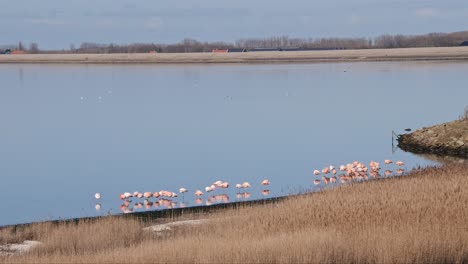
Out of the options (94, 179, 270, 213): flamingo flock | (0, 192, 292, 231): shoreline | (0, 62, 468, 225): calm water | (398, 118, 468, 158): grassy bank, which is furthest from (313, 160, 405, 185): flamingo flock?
(398, 118, 468, 158): grassy bank

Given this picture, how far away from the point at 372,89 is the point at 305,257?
47597mm

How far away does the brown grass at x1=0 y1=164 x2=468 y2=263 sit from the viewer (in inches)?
382

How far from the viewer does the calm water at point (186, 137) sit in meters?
21.1

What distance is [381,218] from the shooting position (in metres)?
11.9

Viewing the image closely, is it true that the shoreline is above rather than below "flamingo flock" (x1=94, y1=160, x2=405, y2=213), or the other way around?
above

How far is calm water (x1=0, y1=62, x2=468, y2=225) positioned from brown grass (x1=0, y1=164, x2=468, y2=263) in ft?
14.7

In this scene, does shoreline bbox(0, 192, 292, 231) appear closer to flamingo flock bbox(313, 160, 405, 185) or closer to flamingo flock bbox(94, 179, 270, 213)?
flamingo flock bbox(94, 179, 270, 213)

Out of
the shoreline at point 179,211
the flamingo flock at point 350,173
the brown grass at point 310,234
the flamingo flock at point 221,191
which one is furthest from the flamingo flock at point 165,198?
the brown grass at point 310,234

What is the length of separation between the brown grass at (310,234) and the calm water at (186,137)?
449 centimetres

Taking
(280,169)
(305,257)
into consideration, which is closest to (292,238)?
(305,257)

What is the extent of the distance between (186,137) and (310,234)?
2059cm

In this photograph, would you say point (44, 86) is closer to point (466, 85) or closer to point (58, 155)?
point (466, 85)

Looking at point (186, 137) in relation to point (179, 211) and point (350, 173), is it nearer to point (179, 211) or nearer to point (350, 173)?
point (350, 173)

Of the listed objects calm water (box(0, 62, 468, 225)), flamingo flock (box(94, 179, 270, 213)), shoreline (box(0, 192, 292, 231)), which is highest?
shoreline (box(0, 192, 292, 231))
